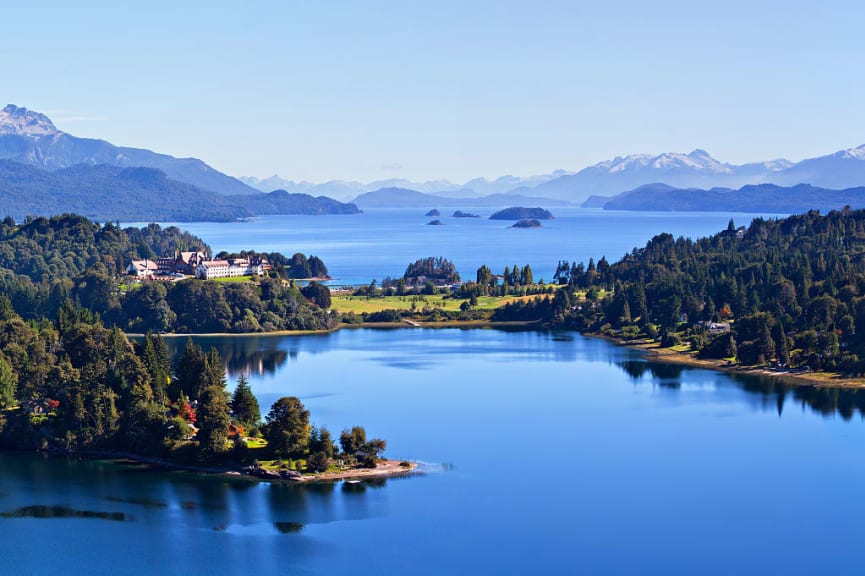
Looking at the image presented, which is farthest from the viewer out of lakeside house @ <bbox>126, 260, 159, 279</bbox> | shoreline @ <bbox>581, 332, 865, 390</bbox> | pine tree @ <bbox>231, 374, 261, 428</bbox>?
lakeside house @ <bbox>126, 260, 159, 279</bbox>

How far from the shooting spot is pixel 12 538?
25297 mm

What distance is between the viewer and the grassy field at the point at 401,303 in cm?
6600

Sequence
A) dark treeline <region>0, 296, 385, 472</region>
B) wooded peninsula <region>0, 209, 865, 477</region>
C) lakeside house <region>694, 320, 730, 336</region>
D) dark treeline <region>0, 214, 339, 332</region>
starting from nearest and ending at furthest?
dark treeline <region>0, 296, 385, 472</region> → wooded peninsula <region>0, 209, 865, 477</region> → lakeside house <region>694, 320, 730, 336</region> → dark treeline <region>0, 214, 339, 332</region>

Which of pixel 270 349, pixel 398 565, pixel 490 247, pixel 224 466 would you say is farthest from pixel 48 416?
pixel 490 247

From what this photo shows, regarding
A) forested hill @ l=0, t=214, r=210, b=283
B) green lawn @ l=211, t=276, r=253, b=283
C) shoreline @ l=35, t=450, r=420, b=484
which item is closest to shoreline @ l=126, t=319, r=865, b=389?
green lawn @ l=211, t=276, r=253, b=283

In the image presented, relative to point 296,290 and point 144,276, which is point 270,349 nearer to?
point 296,290

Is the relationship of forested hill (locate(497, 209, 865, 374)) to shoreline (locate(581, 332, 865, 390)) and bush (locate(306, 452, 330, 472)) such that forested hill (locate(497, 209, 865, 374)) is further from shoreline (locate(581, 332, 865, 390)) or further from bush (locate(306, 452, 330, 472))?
bush (locate(306, 452, 330, 472))

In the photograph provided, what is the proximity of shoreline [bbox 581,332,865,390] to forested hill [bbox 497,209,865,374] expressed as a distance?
2.04ft

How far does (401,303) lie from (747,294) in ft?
65.2

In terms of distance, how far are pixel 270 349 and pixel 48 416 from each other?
19.3m

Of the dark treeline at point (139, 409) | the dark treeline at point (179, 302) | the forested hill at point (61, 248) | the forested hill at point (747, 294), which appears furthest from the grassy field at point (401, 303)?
the dark treeline at point (139, 409)

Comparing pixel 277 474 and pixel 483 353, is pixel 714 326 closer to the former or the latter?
pixel 483 353

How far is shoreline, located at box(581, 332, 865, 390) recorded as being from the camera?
42.6 m

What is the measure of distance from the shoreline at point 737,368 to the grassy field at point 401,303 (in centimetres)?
1338
